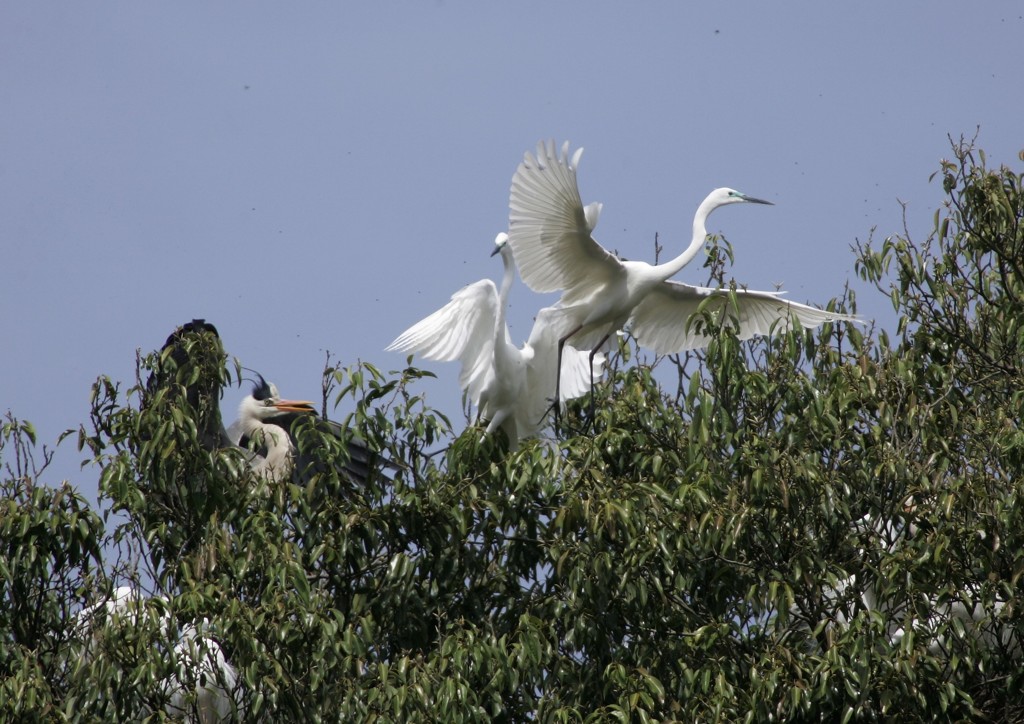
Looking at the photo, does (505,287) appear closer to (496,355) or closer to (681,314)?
(496,355)

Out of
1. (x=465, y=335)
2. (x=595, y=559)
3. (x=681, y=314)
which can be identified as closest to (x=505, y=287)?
(x=465, y=335)

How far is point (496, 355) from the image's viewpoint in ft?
26.0

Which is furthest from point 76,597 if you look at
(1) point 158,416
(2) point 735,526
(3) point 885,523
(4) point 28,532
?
(3) point 885,523

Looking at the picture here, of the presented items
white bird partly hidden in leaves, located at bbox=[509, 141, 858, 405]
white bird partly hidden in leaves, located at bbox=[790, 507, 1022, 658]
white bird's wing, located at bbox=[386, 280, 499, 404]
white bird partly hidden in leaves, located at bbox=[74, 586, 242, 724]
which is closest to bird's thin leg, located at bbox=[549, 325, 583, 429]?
white bird partly hidden in leaves, located at bbox=[509, 141, 858, 405]

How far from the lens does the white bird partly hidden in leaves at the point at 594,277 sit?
7.27 meters

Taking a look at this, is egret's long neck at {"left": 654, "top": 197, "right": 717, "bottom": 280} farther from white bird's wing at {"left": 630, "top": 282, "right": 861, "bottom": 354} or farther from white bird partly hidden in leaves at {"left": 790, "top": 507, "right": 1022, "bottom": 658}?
white bird partly hidden in leaves at {"left": 790, "top": 507, "right": 1022, "bottom": 658}

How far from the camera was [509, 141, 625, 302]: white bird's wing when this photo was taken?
23.4 ft

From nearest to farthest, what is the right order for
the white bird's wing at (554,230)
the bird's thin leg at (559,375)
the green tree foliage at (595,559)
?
the green tree foliage at (595,559) → the white bird's wing at (554,230) → the bird's thin leg at (559,375)

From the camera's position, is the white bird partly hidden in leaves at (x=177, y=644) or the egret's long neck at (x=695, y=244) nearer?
the white bird partly hidden in leaves at (x=177, y=644)

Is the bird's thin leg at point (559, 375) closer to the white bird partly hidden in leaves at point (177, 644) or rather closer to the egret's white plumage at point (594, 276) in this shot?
the egret's white plumage at point (594, 276)

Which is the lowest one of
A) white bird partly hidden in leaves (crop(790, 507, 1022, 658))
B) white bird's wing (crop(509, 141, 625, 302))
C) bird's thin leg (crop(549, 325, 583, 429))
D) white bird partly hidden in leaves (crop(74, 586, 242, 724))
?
white bird partly hidden in leaves (crop(790, 507, 1022, 658))

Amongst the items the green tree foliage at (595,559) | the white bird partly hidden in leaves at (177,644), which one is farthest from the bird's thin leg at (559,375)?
the white bird partly hidden in leaves at (177,644)

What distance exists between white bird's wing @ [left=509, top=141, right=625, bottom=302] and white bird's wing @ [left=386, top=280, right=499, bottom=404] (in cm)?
29

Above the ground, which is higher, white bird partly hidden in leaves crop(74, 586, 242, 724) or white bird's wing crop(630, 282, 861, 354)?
white bird's wing crop(630, 282, 861, 354)
